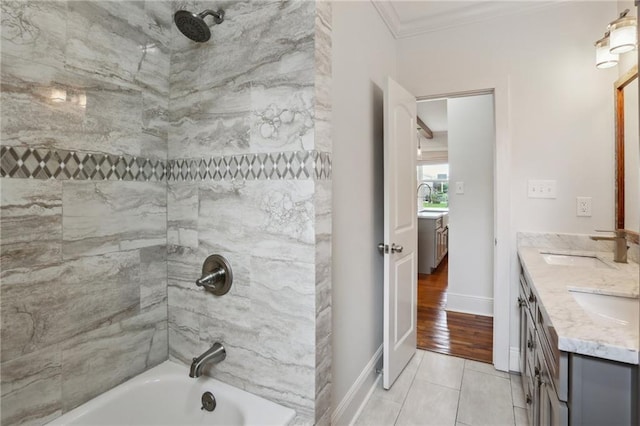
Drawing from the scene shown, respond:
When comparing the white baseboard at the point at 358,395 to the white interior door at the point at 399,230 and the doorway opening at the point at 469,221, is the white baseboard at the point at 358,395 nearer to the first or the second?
the white interior door at the point at 399,230

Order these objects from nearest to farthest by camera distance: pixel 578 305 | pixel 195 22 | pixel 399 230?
pixel 578 305 < pixel 195 22 < pixel 399 230

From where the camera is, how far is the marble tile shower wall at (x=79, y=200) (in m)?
1.12

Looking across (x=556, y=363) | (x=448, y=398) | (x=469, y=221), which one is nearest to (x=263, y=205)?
(x=556, y=363)

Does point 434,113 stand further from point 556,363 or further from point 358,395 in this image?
point 556,363

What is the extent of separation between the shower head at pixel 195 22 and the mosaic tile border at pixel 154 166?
544mm

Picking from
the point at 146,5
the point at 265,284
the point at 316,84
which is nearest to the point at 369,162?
the point at 316,84

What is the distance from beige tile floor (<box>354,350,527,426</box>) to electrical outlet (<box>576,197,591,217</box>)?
48.6 inches

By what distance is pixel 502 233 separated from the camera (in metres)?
2.36

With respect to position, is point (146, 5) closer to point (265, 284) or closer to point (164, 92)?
point (164, 92)

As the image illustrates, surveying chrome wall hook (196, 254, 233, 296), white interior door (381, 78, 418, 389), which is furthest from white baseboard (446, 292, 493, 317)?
chrome wall hook (196, 254, 233, 296)

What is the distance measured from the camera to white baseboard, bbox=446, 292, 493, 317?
3.37 metres

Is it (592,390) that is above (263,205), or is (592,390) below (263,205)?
below

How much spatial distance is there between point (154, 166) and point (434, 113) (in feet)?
15.9

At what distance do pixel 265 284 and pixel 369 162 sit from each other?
1.16m
